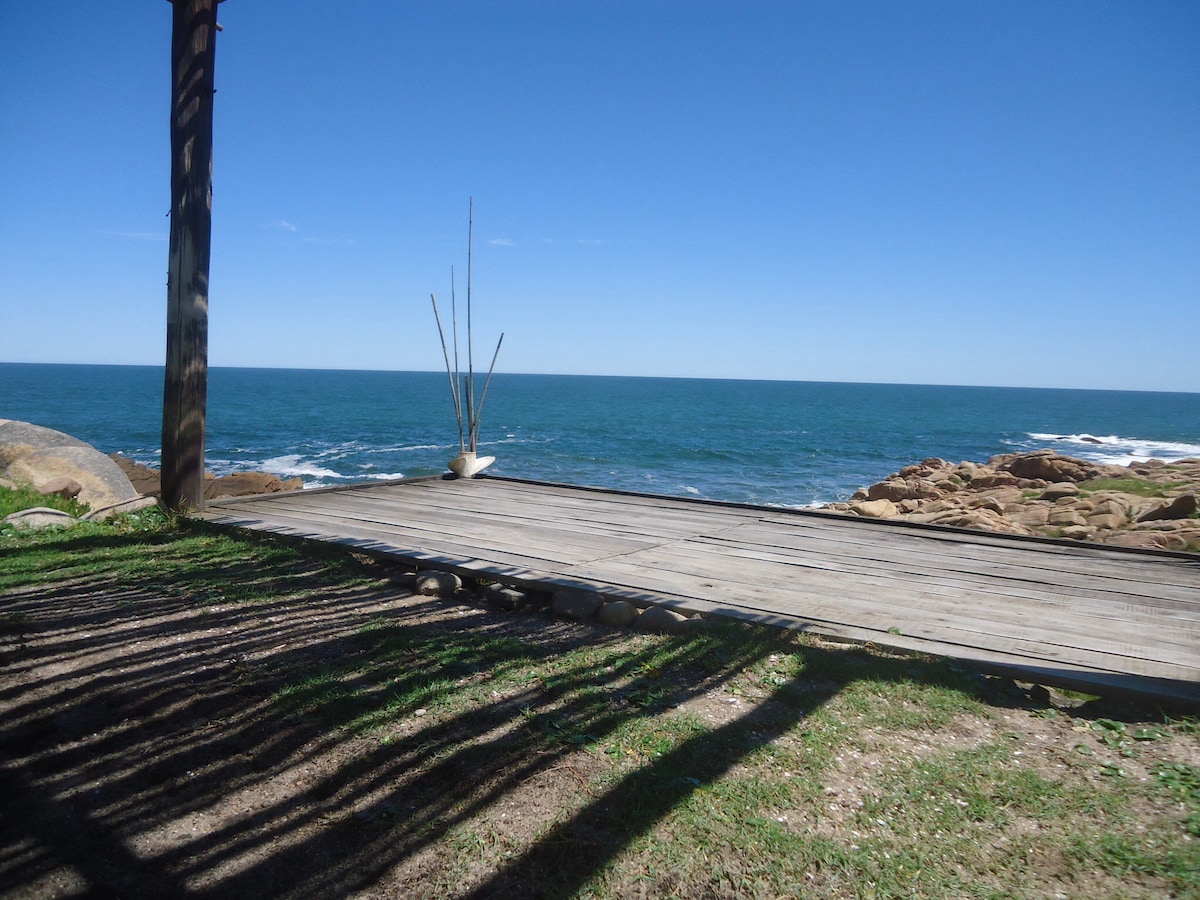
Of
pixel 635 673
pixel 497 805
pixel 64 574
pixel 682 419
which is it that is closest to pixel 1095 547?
pixel 635 673

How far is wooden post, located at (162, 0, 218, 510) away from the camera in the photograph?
18.5 feet

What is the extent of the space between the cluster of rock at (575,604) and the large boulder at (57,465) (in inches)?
240

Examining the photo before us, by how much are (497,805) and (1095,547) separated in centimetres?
466

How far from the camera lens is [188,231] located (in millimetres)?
5730

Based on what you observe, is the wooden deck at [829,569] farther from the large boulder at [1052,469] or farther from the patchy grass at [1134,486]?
the large boulder at [1052,469]

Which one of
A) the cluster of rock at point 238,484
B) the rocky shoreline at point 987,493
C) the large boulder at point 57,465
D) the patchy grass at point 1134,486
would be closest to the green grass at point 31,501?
the rocky shoreline at point 987,493

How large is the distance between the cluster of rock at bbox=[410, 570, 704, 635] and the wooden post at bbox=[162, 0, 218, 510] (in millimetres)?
2694

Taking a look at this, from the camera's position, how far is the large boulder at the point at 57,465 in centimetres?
888

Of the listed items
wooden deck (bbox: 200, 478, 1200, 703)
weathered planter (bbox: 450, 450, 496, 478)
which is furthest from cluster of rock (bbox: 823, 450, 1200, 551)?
weathered planter (bbox: 450, 450, 496, 478)

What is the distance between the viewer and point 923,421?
62.1 m

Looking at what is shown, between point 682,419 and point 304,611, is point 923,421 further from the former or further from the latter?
point 304,611

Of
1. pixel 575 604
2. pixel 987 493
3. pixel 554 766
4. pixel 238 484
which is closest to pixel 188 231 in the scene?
pixel 575 604

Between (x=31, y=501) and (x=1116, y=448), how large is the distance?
150ft

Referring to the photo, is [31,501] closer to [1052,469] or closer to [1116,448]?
[1052,469]
